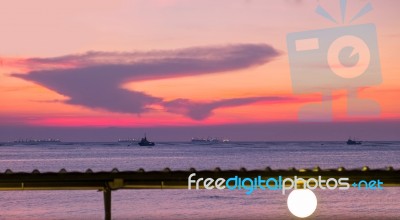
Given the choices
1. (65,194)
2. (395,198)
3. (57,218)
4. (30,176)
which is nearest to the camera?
(30,176)

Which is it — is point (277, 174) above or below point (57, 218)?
above

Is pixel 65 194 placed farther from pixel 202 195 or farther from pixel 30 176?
pixel 30 176

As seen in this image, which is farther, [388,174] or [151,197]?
[151,197]

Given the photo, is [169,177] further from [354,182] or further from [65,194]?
[65,194]

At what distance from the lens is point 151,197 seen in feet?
191

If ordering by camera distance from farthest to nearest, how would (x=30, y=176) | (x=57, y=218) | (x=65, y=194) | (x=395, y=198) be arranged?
(x=65, y=194) → (x=395, y=198) → (x=57, y=218) → (x=30, y=176)

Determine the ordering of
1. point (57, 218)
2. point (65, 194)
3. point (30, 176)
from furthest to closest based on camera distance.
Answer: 1. point (65, 194)
2. point (57, 218)
3. point (30, 176)

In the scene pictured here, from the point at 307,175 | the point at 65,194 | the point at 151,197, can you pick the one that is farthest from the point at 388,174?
the point at 65,194

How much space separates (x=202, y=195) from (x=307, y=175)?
4080cm

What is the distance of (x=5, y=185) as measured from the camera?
65.4 feet

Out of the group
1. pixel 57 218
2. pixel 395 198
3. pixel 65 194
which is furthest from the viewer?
pixel 65 194

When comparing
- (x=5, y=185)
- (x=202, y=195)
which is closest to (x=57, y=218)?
(x=202, y=195)

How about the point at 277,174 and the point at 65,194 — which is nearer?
the point at 277,174

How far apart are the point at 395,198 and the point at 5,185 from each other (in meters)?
44.9
